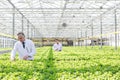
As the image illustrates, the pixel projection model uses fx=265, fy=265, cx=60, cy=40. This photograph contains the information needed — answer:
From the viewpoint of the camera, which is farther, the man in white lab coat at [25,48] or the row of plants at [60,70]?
the man in white lab coat at [25,48]

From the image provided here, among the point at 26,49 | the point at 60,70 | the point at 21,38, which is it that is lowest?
the point at 60,70

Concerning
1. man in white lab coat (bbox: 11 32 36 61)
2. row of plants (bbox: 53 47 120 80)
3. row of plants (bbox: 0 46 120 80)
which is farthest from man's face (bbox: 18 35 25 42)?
row of plants (bbox: 53 47 120 80)

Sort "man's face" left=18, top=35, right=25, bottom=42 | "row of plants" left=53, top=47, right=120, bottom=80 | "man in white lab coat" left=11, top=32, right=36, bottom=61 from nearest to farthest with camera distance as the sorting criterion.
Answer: "row of plants" left=53, top=47, right=120, bottom=80
"man's face" left=18, top=35, right=25, bottom=42
"man in white lab coat" left=11, top=32, right=36, bottom=61

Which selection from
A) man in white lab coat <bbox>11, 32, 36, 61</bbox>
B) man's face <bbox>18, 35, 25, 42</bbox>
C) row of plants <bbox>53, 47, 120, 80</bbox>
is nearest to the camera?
row of plants <bbox>53, 47, 120, 80</bbox>

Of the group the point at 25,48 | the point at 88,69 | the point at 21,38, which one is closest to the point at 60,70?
the point at 88,69

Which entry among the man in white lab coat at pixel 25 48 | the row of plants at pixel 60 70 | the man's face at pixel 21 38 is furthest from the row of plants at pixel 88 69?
the man's face at pixel 21 38

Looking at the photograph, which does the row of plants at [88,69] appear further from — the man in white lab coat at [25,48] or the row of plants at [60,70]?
the man in white lab coat at [25,48]

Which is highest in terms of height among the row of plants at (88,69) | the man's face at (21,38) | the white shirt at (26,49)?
the man's face at (21,38)

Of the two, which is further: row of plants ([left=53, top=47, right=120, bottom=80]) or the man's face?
the man's face

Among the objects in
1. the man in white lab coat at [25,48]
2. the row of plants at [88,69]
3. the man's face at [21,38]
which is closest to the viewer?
the row of plants at [88,69]

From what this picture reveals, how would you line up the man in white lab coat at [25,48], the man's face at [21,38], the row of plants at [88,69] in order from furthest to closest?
the man in white lab coat at [25,48] < the man's face at [21,38] < the row of plants at [88,69]

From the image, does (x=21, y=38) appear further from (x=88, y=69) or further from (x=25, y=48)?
(x=88, y=69)

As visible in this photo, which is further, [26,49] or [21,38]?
[26,49]

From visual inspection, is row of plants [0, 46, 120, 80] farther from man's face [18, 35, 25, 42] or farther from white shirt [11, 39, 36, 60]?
white shirt [11, 39, 36, 60]
